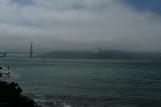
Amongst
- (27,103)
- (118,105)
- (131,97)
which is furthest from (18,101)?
(131,97)

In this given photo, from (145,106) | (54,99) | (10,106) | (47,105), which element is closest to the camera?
(10,106)

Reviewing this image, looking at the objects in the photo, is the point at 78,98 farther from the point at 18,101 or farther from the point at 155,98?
the point at 18,101

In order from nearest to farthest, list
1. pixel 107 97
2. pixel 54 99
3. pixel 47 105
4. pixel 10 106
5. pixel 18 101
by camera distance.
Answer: pixel 10 106, pixel 18 101, pixel 47 105, pixel 54 99, pixel 107 97

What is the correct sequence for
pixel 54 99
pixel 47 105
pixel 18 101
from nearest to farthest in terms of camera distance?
pixel 18 101
pixel 47 105
pixel 54 99

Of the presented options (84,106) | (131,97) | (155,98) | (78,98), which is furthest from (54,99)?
(155,98)

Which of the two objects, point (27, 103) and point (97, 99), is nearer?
point (27, 103)

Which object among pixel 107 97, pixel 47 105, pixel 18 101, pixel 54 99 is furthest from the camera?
pixel 107 97

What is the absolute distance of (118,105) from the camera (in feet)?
123

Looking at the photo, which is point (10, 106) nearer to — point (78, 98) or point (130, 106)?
point (130, 106)

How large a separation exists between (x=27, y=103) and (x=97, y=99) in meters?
15.0

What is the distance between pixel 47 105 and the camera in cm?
3559

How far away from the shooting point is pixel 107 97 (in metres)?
44.5

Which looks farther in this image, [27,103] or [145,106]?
[145,106]

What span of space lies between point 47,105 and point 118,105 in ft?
23.5
